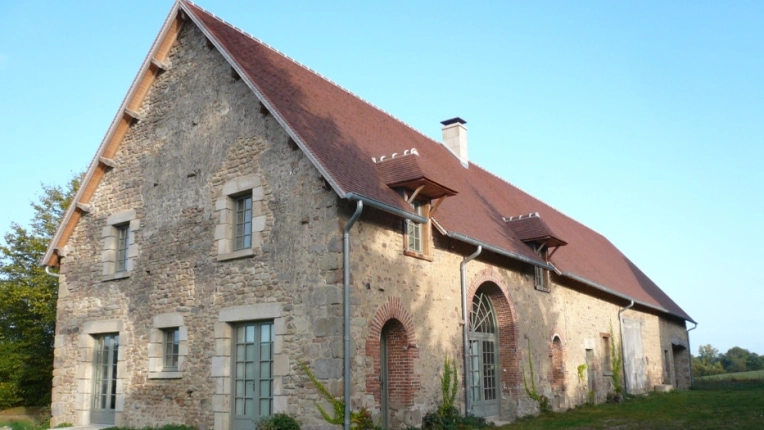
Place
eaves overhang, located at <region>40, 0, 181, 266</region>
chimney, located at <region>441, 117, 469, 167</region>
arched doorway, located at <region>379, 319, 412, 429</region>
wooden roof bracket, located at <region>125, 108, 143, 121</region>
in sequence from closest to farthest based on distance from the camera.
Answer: arched doorway, located at <region>379, 319, 412, 429</region> < eaves overhang, located at <region>40, 0, 181, 266</region> < wooden roof bracket, located at <region>125, 108, 143, 121</region> < chimney, located at <region>441, 117, 469, 167</region>

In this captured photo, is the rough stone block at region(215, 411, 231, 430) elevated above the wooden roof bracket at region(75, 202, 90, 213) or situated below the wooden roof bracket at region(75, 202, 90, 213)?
below

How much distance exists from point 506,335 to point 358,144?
5348mm

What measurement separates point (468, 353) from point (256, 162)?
5.34 meters

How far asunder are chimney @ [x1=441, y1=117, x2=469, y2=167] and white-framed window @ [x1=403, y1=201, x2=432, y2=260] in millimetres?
7363

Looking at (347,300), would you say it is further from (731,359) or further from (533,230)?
(731,359)

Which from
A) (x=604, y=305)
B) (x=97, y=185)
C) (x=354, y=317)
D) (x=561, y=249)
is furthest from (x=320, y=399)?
(x=604, y=305)

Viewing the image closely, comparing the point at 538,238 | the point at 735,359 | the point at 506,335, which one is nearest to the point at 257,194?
the point at 506,335

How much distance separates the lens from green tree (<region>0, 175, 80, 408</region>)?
21734 mm

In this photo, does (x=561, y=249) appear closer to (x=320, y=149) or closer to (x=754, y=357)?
(x=320, y=149)

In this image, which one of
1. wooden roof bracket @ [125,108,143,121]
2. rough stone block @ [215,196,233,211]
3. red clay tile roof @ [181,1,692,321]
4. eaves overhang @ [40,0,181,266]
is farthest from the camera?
wooden roof bracket @ [125,108,143,121]

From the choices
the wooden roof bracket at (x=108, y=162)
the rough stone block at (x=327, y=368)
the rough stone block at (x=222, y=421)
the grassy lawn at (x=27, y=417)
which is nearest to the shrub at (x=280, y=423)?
the rough stone block at (x=327, y=368)

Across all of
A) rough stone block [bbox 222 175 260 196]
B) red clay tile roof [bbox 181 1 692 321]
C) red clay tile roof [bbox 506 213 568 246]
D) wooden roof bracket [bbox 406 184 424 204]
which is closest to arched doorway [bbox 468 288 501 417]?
red clay tile roof [bbox 181 1 692 321]

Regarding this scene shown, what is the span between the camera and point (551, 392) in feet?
53.7

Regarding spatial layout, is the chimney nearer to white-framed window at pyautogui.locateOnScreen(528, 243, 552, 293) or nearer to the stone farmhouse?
the stone farmhouse
